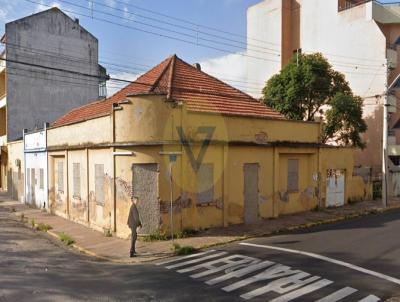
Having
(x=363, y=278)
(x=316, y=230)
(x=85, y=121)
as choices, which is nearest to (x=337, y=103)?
(x=316, y=230)

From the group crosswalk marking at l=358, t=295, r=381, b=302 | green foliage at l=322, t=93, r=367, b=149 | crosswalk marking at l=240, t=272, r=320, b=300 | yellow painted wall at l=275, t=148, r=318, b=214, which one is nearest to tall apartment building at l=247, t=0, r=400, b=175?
green foliage at l=322, t=93, r=367, b=149

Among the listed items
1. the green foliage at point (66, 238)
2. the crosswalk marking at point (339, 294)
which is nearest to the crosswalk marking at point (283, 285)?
the crosswalk marking at point (339, 294)

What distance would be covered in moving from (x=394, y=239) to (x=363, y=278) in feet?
14.6

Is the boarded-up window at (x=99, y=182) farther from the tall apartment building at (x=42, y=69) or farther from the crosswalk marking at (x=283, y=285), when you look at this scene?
the tall apartment building at (x=42, y=69)

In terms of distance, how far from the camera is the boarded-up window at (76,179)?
1672 cm

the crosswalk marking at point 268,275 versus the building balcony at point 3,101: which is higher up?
the building balcony at point 3,101

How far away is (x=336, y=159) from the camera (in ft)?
63.8

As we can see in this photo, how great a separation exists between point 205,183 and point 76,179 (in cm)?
640

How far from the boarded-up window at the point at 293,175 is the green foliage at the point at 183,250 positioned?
713cm

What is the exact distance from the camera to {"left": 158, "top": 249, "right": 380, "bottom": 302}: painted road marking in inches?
295

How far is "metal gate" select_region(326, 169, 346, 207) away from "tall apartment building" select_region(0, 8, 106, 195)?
18926mm

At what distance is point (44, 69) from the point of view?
99.1ft

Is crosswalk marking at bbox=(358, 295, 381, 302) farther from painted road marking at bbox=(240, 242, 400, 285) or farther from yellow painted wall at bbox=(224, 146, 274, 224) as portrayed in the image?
yellow painted wall at bbox=(224, 146, 274, 224)

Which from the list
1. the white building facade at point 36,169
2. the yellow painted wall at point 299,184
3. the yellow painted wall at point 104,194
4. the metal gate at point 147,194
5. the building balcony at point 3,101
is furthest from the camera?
the building balcony at point 3,101
